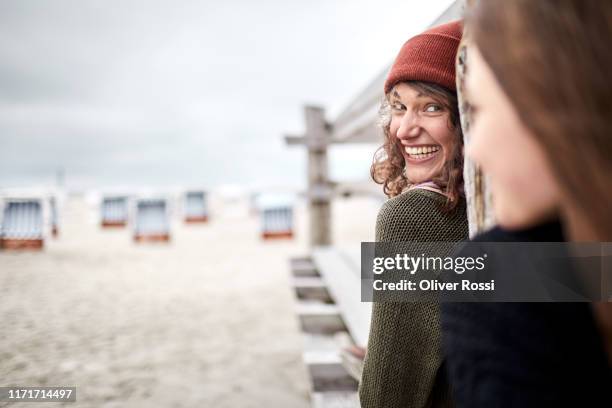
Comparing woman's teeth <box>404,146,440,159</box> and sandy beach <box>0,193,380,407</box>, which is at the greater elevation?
woman's teeth <box>404,146,440,159</box>

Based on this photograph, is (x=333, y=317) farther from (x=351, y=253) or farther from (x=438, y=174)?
(x=438, y=174)

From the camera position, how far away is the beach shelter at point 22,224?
24.2 feet

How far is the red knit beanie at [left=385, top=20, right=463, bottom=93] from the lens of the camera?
854 millimetres

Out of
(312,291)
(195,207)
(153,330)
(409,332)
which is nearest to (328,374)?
(409,332)

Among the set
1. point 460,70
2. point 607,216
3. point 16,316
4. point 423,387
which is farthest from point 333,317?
point 16,316

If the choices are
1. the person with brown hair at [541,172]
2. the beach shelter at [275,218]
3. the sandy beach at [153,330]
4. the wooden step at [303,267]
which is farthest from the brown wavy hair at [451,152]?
the beach shelter at [275,218]

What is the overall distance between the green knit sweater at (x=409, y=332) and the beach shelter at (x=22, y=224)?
8.19 meters

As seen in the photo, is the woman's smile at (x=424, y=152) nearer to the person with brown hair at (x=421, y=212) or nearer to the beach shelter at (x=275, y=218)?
the person with brown hair at (x=421, y=212)

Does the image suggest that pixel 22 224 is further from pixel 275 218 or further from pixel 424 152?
pixel 424 152

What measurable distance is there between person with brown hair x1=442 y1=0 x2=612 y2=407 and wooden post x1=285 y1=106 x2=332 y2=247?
3.86 m

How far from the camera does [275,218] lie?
28.3 feet

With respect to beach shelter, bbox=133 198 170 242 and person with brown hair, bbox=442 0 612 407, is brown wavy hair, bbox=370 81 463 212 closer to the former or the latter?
person with brown hair, bbox=442 0 612 407

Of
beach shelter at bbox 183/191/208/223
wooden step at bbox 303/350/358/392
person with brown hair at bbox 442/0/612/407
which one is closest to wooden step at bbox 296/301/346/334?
wooden step at bbox 303/350/358/392

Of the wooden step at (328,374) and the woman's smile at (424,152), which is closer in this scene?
the woman's smile at (424,152)
